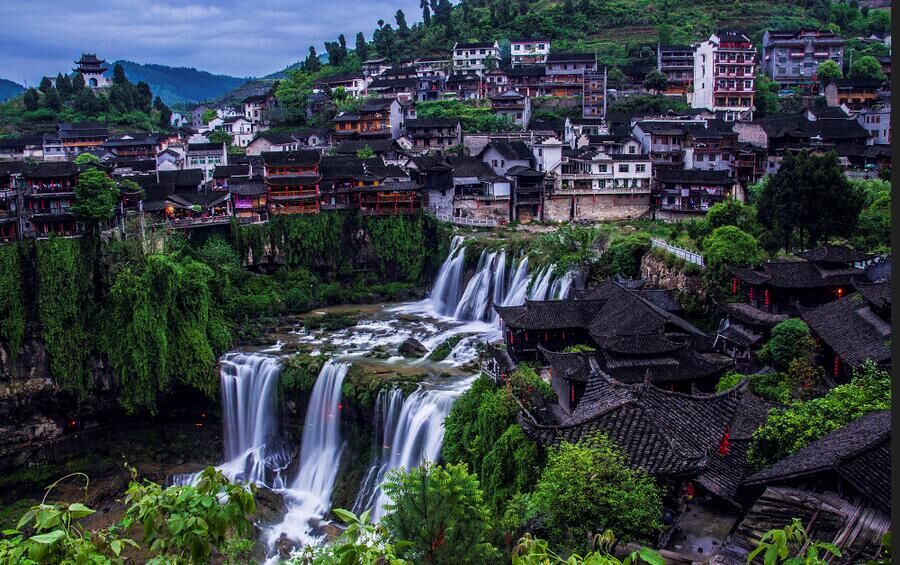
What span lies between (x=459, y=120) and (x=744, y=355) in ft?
159

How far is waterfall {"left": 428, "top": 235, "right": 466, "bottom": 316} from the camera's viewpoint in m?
52.2

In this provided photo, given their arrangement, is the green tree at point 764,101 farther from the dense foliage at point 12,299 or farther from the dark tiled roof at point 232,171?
the dense foliage at point 12,299

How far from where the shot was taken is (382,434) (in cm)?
3578

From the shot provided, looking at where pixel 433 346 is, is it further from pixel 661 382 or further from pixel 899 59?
pixel 899 59

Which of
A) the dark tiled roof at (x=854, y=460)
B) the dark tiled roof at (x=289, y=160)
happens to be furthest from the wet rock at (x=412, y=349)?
the dark tiled roof at (x=854, y=460)

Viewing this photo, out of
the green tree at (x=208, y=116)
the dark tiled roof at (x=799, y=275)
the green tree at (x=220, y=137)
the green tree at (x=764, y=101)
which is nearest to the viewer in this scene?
the dark tiled roof at (x=799, y=275)

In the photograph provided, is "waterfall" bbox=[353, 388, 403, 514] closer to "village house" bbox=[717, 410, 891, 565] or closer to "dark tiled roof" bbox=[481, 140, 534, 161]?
"village house" bbox=[717, 410, 891, 565]

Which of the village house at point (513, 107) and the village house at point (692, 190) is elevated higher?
the village house at point (513, 107)

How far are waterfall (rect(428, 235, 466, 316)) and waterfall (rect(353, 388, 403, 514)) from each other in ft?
52.7

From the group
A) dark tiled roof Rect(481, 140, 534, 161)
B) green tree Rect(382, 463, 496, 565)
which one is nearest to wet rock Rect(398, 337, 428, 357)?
dark tiled roof Rect(481, 140, 534, 161)

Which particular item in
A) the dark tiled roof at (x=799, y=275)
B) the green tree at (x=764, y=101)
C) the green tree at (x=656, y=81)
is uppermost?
the green tree at (x=656, y=81)

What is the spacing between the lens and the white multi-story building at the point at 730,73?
74.8 meters

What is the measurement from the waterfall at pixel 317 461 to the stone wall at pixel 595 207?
84.3 feet

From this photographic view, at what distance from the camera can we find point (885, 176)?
46.4m
